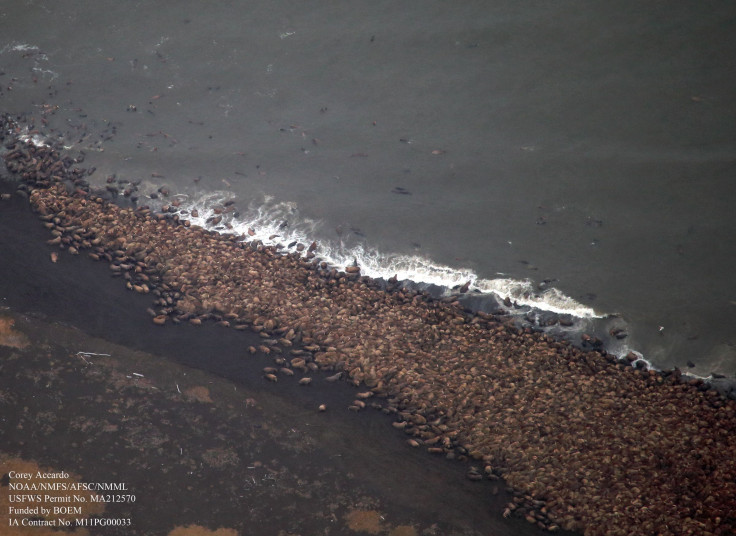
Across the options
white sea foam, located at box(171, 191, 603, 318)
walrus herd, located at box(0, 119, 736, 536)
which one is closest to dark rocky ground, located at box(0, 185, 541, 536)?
walrus herd, located at box(0, 119, 736, 536)

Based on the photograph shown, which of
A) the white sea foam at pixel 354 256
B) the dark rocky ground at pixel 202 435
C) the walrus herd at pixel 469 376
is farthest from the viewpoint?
the white sea foam at pixel 354 256

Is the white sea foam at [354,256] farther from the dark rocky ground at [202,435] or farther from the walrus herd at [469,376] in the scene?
the dark rocky ground at [202,435]

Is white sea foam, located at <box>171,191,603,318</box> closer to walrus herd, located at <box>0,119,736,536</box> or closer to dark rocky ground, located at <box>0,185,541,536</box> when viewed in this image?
walrus herd, located at <box>0,119,736,536</box>

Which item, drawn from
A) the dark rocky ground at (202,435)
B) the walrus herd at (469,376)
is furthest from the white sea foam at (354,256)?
the dark rocky ground at (202,435)

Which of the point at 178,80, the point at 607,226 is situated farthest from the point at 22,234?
the point at 607,226

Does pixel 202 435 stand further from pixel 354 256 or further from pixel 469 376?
pixel 354 256
